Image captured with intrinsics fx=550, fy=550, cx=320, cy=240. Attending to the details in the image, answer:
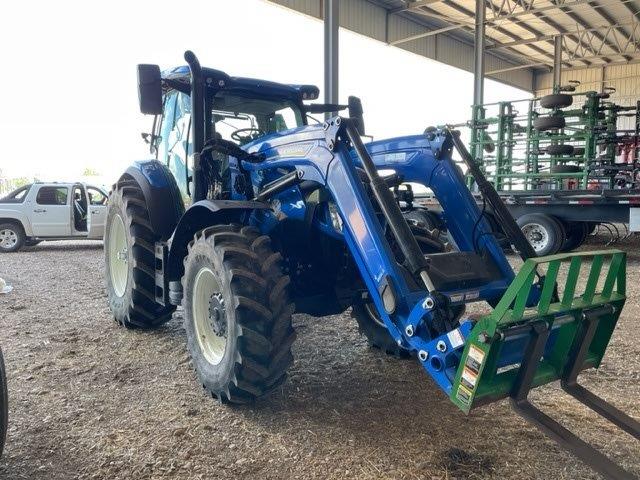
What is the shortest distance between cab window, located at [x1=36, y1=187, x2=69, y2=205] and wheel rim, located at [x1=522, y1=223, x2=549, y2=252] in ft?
31.7

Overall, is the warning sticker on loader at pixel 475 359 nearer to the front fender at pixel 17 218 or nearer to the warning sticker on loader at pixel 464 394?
the warning sticker on loader at pixel 464 394

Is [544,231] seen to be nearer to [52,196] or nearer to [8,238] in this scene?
[52,196]

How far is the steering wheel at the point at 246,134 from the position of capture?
4.65 metres

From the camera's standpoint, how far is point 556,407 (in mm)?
3447

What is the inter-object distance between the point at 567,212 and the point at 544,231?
20.7 inches

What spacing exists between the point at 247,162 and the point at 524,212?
8.15 metres

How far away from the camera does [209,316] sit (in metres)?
3.68

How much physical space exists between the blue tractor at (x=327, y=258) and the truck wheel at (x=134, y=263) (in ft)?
0.06

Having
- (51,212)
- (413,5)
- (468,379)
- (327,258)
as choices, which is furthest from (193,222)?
(413,5)

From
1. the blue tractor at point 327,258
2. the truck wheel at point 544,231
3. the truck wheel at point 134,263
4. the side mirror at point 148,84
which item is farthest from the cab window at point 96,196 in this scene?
the side mirror at point 148,84

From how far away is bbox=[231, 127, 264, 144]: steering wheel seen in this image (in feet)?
15.3

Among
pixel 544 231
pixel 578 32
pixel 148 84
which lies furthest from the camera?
pixel 578 32

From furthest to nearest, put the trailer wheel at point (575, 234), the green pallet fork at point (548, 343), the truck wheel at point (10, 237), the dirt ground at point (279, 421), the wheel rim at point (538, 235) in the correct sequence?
the truck wheel at point (10, 237) → the trailer wheel at point (575, 234) → the wheel rim at point (538, 235) → the dirt ground at point (279, 421) → the green pallet fork at point (548, 343)

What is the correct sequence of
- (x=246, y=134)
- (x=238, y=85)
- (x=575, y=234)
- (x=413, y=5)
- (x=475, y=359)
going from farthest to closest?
(x=413, y=5)
(x=575, y=234)
(x=246, y=134)
(x=238, y=85)
(x=475, y=359)
